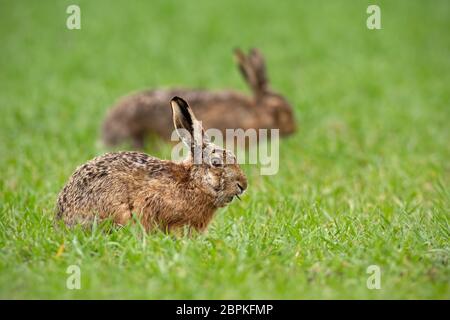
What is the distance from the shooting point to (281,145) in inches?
392

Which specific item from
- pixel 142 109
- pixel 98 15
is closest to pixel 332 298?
pixel 142 109

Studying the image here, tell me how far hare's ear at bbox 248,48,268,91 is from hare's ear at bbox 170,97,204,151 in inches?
236

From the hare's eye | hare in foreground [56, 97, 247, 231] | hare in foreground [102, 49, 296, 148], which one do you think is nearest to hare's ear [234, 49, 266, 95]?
hare in foreground [102, 49, 296, 148]

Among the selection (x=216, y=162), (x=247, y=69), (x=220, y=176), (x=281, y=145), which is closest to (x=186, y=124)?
(x=216, y=162)

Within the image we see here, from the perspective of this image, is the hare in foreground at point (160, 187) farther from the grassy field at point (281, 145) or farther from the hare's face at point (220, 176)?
the grassy field at point (281, 145)

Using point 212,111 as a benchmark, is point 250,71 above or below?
above

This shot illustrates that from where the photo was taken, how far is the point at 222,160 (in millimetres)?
5566

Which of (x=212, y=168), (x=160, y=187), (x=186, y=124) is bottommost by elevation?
(x=160, y=187)

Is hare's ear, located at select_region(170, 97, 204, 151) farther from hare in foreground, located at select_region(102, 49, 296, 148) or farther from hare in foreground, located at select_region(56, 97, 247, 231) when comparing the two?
hare in foreground, located at select_region(102, 49, 296, 148)

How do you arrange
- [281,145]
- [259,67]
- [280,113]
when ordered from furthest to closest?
[259,67] < [280,113] < [281,145]

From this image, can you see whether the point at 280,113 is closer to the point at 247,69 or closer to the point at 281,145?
the point at 247,69

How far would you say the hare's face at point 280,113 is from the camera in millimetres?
10742

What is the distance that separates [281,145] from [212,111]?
1508 millimetres

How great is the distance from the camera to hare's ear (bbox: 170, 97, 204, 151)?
5488 millimetres
